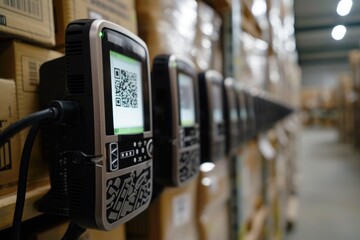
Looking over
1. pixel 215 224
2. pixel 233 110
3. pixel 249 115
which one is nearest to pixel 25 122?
pixel 233 110

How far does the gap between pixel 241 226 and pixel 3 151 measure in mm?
1080

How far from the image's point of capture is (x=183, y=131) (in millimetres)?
628

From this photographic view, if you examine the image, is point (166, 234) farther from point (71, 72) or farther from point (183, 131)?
point (71, 72)

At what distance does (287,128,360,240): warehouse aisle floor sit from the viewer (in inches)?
104

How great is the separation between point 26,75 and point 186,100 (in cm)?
31

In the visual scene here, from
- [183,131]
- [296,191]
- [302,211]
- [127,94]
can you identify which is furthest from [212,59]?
[296,191]

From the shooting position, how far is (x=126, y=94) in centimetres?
46

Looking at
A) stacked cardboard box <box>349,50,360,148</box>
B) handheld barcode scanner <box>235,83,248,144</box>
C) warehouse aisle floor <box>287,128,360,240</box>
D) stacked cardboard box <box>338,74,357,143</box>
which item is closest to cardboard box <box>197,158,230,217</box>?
handheld barcode scanner <box>235,83,248,144</box>

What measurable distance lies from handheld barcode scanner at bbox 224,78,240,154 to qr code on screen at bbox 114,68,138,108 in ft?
1.75

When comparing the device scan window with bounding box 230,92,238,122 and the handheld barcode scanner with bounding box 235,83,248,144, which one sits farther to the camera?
the handheld barcode scanner with bounding box 235,83,248,144

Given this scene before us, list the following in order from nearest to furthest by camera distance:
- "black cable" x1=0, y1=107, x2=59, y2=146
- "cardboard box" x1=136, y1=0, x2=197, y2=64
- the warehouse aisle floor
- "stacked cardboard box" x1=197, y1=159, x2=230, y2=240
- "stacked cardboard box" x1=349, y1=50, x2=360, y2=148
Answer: "black cable" x1=0, y1=107, x2=59, y2=146, "cardboard box" x1=136, y1=0, x2=197, y2=64, "stacked cardboard box" x1=197, y1=159, x2=230, y2=240, the warehouse aisle floor, "stacked cardboard box" x1=349, y1=50, x2=360, y2=148

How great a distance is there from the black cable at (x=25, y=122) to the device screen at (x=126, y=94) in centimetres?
7

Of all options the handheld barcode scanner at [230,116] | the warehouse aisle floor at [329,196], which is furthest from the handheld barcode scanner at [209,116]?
the warehouse aisle floor at [329,196]

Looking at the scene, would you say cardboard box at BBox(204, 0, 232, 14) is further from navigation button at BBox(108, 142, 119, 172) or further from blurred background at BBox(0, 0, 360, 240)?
navigation button at BBox(108, 142, 119, 172)
